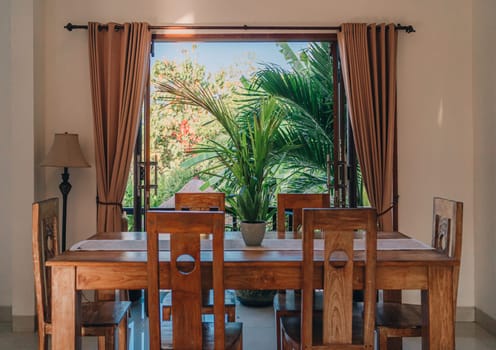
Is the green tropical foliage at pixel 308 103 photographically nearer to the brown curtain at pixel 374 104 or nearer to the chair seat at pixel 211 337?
the brown curtain at pixel 374 104

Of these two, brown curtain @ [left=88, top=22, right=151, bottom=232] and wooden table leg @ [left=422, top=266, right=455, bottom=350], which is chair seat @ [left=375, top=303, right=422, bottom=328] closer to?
wooden table leg @ [left=422, top=266, right=455, bottom=350]

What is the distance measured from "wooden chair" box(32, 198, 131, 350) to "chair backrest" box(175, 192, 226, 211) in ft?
2.74

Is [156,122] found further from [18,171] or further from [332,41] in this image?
[332,41]

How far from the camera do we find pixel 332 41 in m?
3.80

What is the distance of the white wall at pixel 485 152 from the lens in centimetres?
339

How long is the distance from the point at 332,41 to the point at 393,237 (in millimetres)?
A: 1924

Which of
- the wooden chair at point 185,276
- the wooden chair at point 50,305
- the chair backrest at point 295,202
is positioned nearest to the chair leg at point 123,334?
the wooden chair at point 50,305

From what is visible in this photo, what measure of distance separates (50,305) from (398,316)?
1.72m

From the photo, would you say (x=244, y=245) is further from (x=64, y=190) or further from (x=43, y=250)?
(x=64, y=190)

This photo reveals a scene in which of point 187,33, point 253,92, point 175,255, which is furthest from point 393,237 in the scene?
point 253,92

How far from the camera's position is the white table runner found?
2275 millimetres

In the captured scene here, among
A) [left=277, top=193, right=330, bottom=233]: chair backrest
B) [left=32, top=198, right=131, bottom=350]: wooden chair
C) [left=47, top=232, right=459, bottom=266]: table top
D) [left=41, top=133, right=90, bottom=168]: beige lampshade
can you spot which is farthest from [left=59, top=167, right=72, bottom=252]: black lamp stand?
[left=277, top=193, right=330, bottom=233]: chair backrest

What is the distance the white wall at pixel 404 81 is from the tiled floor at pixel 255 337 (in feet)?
1.39

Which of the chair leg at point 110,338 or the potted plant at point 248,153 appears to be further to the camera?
the potted plant at point 248,153
